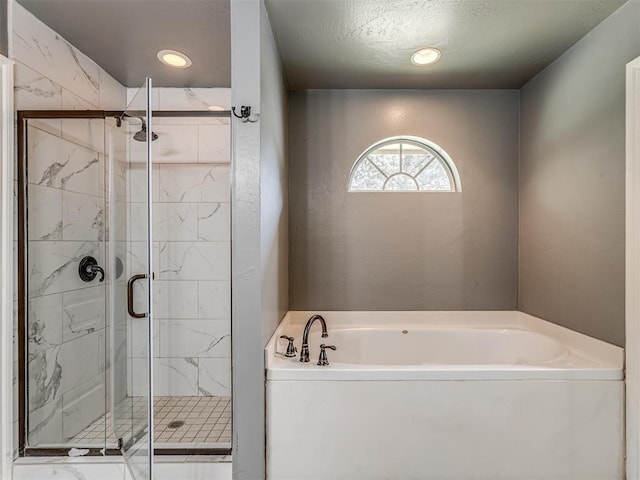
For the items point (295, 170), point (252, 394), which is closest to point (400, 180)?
point (295, 170)

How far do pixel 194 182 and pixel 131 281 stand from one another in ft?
2.83

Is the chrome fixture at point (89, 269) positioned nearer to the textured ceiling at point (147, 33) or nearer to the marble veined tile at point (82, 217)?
the marble veined tile at point (82, 217)

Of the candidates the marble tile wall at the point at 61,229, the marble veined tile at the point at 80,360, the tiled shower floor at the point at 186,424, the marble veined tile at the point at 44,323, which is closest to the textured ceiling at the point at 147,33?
the marble tile wall at the point at 61,229

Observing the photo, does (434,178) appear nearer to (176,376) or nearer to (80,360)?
(176,376)

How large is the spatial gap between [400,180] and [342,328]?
1.16 meters

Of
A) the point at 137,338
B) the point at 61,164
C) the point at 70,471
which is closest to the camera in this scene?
the point at 137,338

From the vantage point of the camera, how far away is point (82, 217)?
235cm

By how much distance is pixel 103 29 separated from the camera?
84.0 inches

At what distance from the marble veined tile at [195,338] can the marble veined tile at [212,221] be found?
54cm

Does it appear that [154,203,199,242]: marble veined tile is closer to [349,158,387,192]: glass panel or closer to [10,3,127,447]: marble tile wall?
[10,3,127,447]: marble tile wall

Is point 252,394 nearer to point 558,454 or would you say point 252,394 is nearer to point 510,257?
point 558,454

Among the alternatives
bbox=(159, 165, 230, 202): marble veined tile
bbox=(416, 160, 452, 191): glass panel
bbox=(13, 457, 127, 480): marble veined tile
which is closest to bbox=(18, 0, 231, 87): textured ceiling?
bbox=(159, 165, 230, 202): marble veined tile

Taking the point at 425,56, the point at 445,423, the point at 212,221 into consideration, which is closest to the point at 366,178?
the point at 425,56

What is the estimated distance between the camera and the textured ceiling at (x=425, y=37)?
6.19ft
